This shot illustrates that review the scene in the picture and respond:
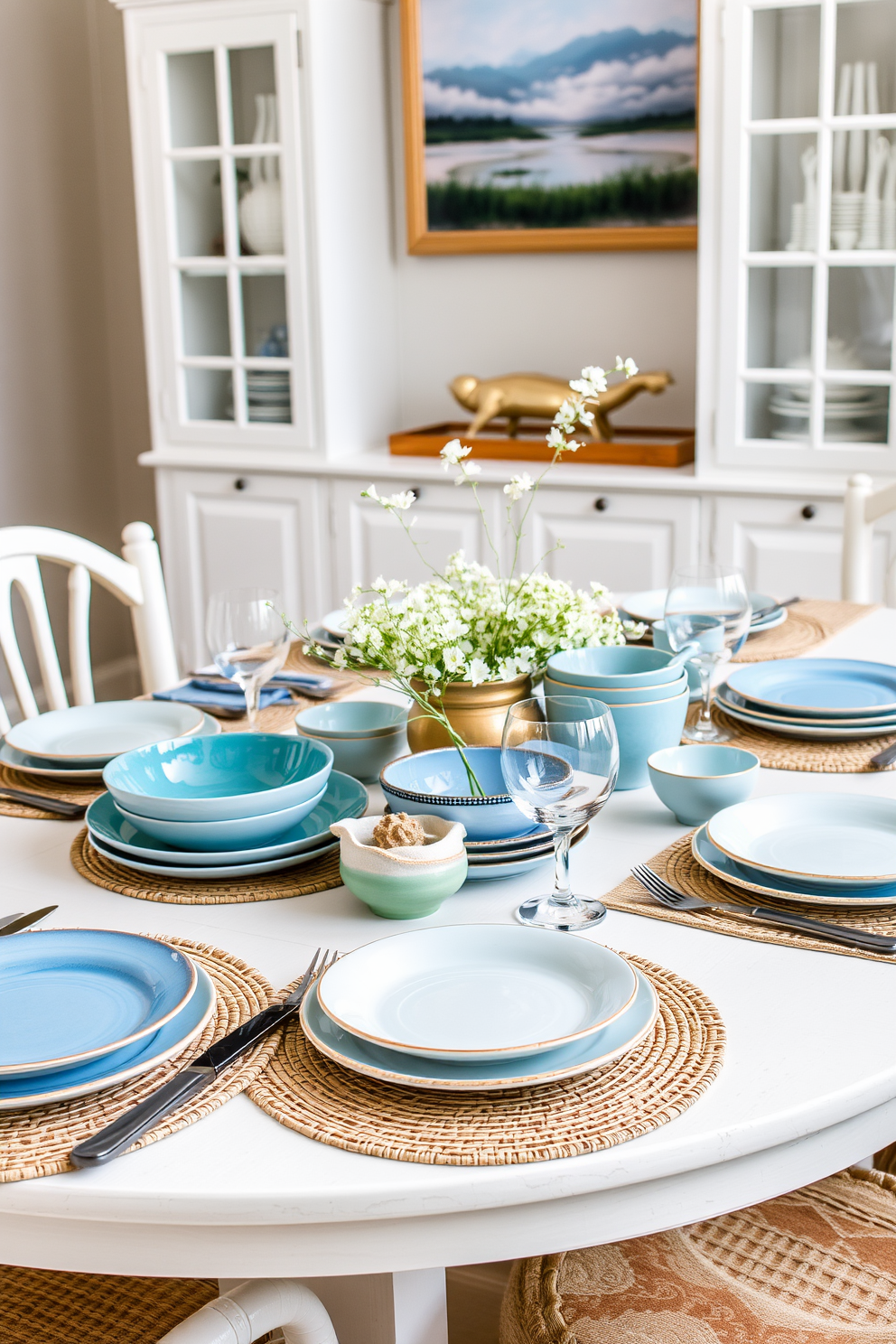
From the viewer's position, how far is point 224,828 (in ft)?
3.67

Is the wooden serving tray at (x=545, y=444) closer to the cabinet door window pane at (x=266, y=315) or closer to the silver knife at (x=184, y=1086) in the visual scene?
the cabinet door window pane at (x=266, y=315)

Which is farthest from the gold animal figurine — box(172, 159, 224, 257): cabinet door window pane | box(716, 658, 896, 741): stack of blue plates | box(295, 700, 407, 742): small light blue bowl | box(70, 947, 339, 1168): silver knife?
box(70, 947, 339, 1168): silver knife

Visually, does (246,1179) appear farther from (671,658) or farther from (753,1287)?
(671,658)

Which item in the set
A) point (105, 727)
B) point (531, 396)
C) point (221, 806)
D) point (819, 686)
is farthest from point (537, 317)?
point (221, 806)

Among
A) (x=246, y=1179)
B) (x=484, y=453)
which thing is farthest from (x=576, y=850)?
(x=484, y=453)

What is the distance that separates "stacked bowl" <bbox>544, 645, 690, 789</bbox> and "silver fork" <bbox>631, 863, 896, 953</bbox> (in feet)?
0.67

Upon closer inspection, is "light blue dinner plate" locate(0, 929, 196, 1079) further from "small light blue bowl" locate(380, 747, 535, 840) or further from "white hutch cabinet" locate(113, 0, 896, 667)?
Result: "white hutch cabinet" locate(113, 0, 896, 667)

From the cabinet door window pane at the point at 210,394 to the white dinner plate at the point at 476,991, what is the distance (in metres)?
2.65

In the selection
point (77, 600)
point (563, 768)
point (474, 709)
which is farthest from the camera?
point (77, 600)

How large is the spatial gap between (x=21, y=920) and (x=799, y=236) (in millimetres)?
2292

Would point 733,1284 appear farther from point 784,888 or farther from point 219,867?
point 219,867

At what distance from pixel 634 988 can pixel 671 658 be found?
0.59 meters

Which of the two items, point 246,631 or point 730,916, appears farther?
point 246,631

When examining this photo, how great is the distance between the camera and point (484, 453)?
3217mm
